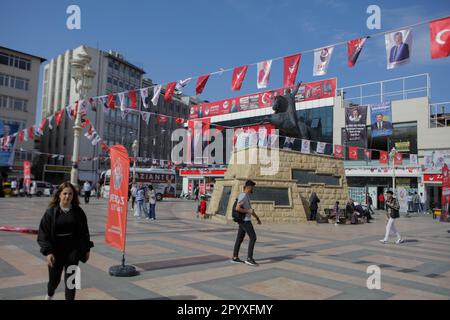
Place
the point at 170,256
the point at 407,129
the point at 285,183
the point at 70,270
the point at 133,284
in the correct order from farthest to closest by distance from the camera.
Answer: the point at 407,129
the point at 285,183
the point at 170,256
the point at 133,284
the point at 70,270

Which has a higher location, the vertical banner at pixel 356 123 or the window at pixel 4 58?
the window at pixel 4 58

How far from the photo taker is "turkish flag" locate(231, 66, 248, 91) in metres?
14.7

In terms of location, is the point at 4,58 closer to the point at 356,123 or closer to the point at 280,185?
the point at 356,123

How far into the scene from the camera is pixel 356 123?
3928 cm

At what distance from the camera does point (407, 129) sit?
3594 cm

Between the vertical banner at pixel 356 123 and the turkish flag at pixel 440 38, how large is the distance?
3020cm

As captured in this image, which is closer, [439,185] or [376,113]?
[439,185]

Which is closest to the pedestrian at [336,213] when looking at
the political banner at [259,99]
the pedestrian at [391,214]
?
the pedestrian at [391,214]

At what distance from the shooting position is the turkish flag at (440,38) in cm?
944

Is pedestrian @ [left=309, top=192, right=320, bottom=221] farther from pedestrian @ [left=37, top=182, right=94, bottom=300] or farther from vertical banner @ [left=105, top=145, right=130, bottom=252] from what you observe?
pedestrian @ [left=37, top=182, right=94, bottom=300]

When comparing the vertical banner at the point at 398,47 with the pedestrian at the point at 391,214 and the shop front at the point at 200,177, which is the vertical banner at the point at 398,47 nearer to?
the pedestrian at the point at 391,214

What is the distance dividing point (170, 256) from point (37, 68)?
52352mm
